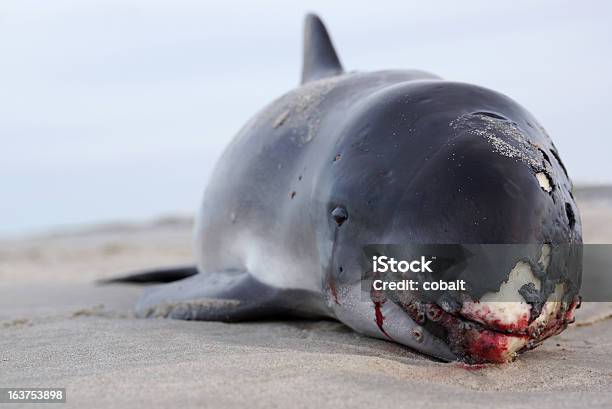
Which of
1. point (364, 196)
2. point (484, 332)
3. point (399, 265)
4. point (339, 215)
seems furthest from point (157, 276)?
point (484, 332)

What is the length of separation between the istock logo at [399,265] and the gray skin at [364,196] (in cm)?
8

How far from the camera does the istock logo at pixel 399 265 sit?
10.5ft

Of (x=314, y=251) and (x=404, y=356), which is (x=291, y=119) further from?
(x=404, y=356)

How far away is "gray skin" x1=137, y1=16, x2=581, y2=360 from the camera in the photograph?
3186mm

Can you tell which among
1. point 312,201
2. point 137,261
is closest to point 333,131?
point 312,201

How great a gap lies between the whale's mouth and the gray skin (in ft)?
0.18

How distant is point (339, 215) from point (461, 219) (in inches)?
27.0

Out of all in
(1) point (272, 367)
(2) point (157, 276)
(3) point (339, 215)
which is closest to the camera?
(1) point (272, 367)

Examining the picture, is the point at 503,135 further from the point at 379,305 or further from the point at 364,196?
the point at 379,305

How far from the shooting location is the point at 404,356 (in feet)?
10.9

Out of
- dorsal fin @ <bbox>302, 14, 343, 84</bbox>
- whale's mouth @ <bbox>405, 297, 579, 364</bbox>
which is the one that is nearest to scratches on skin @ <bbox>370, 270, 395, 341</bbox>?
whale's mouth @ <bbox>405, 297, 579, 364</bbox>

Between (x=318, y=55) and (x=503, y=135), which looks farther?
(x=318, y=55)

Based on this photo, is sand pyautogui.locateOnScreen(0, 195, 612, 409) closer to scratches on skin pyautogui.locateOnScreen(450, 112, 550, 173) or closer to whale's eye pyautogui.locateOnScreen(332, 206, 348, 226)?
whale's eye pyautogui.locateOnScreen(332, 206, 348, 226)

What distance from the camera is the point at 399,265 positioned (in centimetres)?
329
